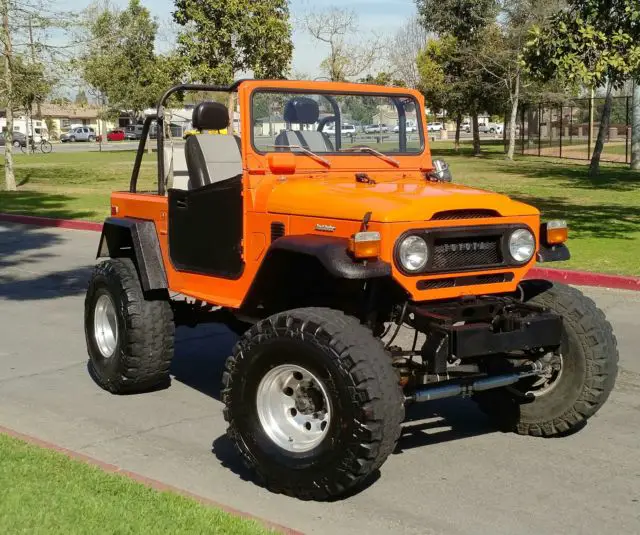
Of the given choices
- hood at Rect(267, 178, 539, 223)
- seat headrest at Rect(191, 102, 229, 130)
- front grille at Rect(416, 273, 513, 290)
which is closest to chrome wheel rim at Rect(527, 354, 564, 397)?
front grille at Rect(416, 273, 513, 290)

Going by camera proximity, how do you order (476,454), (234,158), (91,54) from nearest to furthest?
(476,454), (234,158), (91,54)

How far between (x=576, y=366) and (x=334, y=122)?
7.42ft

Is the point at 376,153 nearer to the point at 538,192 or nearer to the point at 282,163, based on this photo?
the point at 282,163

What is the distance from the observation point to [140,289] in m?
6.59

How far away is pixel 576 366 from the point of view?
5.44m

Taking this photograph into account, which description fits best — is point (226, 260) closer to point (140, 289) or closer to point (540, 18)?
point (140, 289)

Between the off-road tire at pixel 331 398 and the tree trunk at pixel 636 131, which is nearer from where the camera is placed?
the off-road tire at pixel 331 398

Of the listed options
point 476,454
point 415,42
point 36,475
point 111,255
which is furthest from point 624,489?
point 415,42

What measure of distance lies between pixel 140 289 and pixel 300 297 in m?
1.43

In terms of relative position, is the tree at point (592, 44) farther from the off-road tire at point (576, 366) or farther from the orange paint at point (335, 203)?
the off-road tire at point (576, 366)

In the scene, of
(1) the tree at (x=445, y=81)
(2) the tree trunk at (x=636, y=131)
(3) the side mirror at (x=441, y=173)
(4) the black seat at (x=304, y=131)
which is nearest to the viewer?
(4) the black seat at (x=304, y=131)

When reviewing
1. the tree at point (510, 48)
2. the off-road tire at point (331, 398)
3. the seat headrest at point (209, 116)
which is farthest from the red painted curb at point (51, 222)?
the tree at point (510, 48)

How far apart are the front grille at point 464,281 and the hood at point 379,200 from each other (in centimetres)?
34

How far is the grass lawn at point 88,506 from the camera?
165 inches
